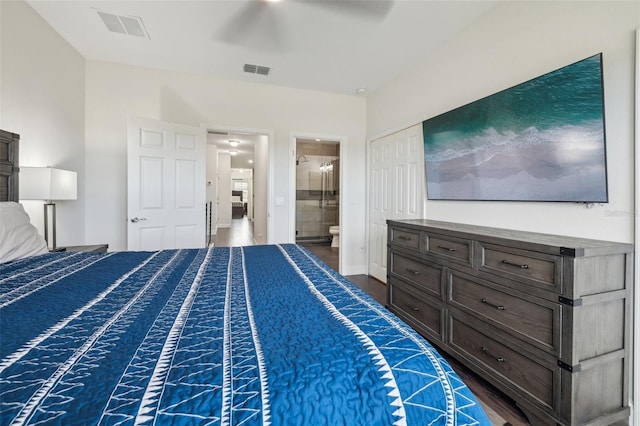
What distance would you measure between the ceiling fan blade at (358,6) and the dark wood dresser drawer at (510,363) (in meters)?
2.42

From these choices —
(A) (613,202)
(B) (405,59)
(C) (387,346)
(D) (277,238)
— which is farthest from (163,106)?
(A) (613,202)

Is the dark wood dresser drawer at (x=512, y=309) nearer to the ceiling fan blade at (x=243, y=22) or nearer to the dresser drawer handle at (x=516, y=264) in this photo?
the dresser drawer handle at (x=516, y=264)

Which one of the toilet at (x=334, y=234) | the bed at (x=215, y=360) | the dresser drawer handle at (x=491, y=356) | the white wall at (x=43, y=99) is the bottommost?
the dresser drawer handle at (x=491, y=356)

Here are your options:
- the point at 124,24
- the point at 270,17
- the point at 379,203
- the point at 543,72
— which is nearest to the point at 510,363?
the point at 543,72

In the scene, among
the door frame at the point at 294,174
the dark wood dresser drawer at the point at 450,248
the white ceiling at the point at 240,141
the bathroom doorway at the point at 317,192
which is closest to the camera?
the dark wood dresser drawer at the point at 450,248

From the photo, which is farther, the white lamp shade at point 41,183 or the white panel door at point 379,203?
the white panel door at point 379,203

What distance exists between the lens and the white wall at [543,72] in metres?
1.55

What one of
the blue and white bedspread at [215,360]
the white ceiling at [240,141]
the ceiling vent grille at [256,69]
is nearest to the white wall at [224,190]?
the white ceiling at [240,141]

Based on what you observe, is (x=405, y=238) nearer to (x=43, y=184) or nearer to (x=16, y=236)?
(x=16, y=236)

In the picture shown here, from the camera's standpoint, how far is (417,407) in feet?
2.25

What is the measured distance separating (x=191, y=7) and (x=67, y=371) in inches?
106

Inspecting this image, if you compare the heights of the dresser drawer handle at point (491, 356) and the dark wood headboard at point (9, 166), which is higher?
the dark wood headboard at point (9, 166)

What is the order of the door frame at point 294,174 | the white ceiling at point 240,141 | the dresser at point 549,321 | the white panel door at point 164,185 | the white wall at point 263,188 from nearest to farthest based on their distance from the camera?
the dresser at point 549,321, the white panel door at point 164,185, the door frame at point 294,174, the white wall at point 263,188, the white ceiling at point 240,141

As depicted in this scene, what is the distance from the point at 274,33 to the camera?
2688mm
